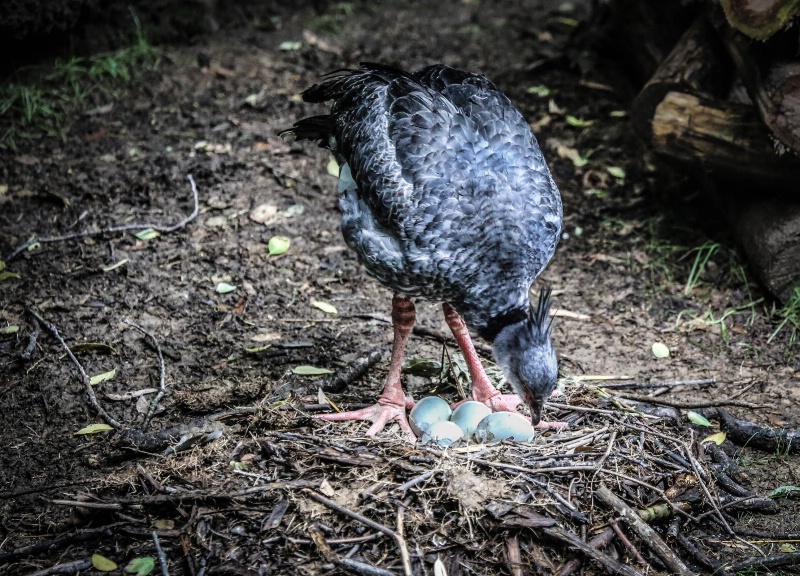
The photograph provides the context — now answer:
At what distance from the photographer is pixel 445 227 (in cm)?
407

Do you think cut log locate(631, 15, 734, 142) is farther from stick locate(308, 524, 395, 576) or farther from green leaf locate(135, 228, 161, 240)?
stick locate(308, 524, 395, 576)

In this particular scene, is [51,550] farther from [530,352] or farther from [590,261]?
[590,261]

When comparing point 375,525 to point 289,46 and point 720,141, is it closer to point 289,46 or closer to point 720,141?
point 720,141

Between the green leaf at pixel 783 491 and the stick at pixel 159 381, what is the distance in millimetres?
3141

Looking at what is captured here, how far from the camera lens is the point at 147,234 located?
19.7 feet

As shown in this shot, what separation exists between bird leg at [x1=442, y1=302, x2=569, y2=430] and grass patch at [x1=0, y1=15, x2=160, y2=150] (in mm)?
3990

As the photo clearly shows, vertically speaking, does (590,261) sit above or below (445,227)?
below

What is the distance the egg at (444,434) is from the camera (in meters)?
4.06

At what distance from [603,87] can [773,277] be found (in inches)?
118

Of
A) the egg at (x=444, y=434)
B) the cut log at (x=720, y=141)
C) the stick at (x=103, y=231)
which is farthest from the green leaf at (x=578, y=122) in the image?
the egg at (x=444, y=434)

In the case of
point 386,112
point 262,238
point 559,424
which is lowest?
point 262,238

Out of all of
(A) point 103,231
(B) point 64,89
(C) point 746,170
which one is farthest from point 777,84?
(B) point 64,89

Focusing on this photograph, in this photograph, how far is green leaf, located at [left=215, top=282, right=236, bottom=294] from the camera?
5590 mm

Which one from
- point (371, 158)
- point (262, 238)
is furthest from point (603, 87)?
point (371, 158)
